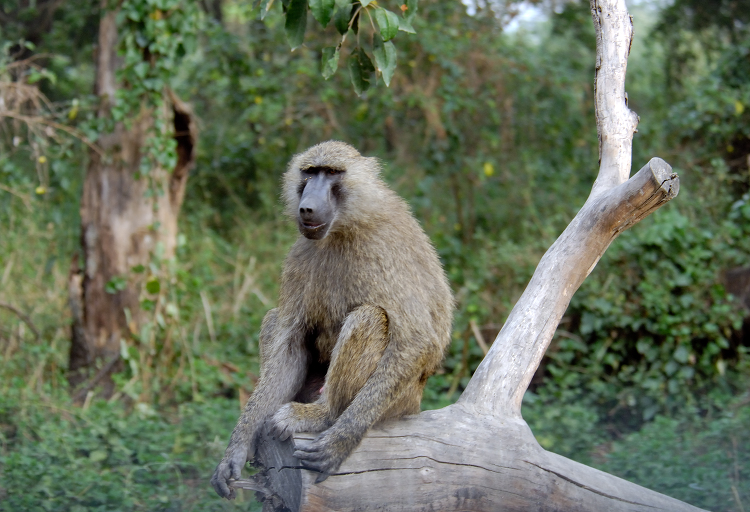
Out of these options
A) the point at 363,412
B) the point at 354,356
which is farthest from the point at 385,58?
the point at 363,412

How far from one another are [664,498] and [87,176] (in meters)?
4.97

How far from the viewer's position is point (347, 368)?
3.18 m

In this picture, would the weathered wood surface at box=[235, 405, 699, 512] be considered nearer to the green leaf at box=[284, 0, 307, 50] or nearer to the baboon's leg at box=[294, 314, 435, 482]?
the baboon's leg at box=[294, 314, 435, 482]

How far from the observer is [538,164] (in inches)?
337

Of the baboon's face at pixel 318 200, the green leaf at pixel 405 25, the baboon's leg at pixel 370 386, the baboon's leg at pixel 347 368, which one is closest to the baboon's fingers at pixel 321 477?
the baboon's leg at pixel 370 386

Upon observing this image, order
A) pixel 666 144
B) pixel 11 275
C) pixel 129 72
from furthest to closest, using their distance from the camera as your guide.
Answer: pixel 666 144 → pixel 11 275 → pixel 129 72

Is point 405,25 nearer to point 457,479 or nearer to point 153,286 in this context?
point 457,479

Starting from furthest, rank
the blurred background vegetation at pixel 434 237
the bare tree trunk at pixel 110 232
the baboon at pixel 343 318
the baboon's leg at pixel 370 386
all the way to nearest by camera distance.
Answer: the bare tree trunk at pixel 110 232
the blurred background vegetation at pixel 434 237
the baboon at pixel 343 318
the baboon's leg at pixel 370 386

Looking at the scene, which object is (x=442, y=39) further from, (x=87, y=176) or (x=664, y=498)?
(x=664, y=498)

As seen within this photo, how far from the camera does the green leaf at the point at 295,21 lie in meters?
3.39

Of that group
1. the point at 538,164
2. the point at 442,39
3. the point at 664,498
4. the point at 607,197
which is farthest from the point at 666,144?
the point at 664,498

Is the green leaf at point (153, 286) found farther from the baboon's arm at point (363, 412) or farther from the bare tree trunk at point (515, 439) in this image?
the baboon's arm at point (363, 412)

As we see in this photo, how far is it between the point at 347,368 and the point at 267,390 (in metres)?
0.54

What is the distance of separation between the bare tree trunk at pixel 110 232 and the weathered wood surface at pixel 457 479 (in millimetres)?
3254
